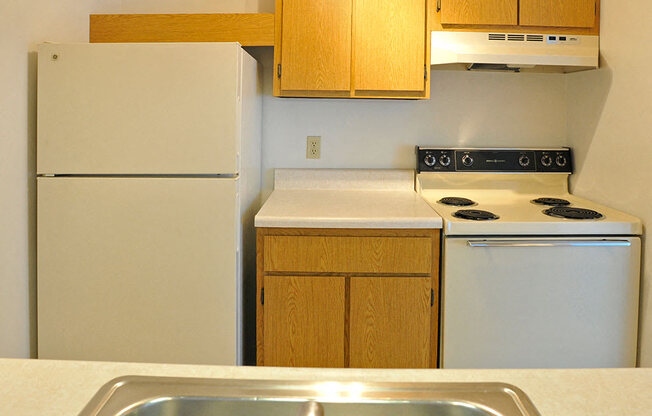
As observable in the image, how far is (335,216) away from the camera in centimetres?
223

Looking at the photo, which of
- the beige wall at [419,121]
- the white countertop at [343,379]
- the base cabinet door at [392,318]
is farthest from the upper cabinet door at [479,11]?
the white countertop at [343,379]

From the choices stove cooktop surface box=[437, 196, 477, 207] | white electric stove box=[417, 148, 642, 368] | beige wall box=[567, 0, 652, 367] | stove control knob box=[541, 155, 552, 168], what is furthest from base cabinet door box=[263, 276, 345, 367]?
stove control knob box=[541, 155, 552, 168]

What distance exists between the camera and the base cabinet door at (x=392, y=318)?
2238mm

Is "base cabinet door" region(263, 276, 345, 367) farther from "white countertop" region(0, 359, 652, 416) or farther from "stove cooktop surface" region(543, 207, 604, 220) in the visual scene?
"white countertop" region(0, 359, 652, 416)

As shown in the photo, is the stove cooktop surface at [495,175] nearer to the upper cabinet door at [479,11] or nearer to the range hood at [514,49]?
the range hood at [514,49]

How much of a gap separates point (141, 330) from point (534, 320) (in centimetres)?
148

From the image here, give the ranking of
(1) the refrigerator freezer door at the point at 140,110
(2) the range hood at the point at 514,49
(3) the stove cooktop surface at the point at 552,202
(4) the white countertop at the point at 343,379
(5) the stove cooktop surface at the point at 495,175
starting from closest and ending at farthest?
1. (4) the white countertop at the point at 343,379
2. (1) the refrigerator freezer door at the point at 140,110
3. (2) the range hood at the point at 514,49
4. (3) the stove cooktop surface at the point at 552,202
5. (5) the stove cooktop surface at the point at 495,175

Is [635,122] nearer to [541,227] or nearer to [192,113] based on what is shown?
[541,227]

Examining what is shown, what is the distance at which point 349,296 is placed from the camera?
225cm

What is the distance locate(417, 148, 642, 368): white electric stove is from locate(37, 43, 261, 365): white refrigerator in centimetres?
84

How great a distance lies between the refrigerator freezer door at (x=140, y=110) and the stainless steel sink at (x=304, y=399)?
1.39m

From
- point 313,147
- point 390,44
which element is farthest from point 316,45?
point 313,147

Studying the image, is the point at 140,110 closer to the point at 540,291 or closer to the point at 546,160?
the point at 540,291

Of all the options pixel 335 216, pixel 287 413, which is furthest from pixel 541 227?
pixel 287 413
